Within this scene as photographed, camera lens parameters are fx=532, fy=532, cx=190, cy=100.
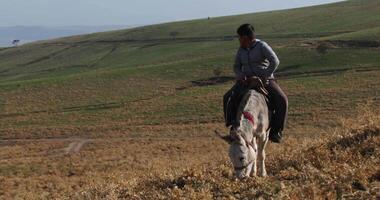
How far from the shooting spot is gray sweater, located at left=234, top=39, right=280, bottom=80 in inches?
404

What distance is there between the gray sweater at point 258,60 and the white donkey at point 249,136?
1.52 ft

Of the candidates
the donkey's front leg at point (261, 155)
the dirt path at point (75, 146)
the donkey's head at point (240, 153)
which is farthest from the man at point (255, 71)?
the dirt path at point (75, 146)

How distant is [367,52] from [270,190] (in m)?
58.0

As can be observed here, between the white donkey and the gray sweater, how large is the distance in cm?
46

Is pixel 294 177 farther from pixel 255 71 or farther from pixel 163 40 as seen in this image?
pixel 163 40

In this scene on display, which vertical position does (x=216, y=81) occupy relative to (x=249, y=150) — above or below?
below

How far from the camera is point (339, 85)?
48812 millimetres

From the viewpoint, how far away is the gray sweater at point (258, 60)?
10.2 meters

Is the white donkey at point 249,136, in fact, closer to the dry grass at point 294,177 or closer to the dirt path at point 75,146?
the dry grass at point 294,177

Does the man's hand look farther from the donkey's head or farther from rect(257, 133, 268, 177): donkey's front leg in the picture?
the donkey's head

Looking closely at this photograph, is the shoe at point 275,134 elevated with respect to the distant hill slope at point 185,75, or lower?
elevated

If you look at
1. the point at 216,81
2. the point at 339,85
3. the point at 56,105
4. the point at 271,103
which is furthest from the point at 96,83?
the point at 271,103

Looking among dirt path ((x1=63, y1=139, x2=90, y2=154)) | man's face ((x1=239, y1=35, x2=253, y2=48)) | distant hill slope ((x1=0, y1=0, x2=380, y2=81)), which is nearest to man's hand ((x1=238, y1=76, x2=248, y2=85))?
man's face ((x1=239, y1=35, x2=253, y2=48))

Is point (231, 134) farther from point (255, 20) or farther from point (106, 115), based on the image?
point (255, 20)
